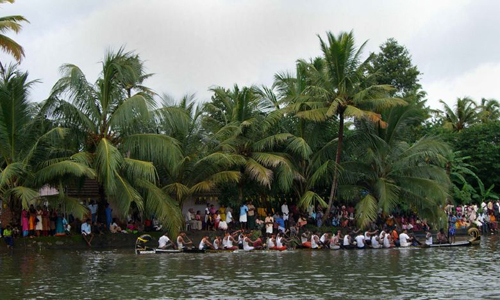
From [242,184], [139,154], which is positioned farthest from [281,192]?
[139,154]

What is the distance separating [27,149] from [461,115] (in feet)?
122

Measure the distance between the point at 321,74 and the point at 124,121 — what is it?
10.3 metres

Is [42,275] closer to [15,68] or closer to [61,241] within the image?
[61,241]

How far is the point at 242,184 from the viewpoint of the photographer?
34188 millimetres

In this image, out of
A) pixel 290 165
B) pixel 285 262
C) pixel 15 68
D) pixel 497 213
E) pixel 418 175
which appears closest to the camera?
pixel 285 262

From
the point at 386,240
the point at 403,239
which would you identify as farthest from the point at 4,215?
the point at 403,239

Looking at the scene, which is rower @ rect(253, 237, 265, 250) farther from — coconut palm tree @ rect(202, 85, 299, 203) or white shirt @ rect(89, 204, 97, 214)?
white shirt @ rect(89, 204, 97, 214)

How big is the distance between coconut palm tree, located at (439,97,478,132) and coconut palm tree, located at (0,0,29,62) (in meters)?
35.6

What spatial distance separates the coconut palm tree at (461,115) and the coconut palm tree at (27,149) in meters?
34.8

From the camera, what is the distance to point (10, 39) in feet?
93.5

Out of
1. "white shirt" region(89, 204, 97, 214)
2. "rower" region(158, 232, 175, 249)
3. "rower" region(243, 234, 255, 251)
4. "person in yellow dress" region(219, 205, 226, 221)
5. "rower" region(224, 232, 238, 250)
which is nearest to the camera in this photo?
"rower" region(158, 232, 175, 249)

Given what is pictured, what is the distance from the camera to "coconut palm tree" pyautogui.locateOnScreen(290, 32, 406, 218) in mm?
32000

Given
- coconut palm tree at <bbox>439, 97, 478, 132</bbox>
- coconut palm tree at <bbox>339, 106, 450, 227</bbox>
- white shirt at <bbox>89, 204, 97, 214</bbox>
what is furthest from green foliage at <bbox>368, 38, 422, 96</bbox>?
white shirt at <bbox>89, 204, 97, 214</bbox>

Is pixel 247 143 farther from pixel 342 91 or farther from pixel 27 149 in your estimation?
pixel 27 149
